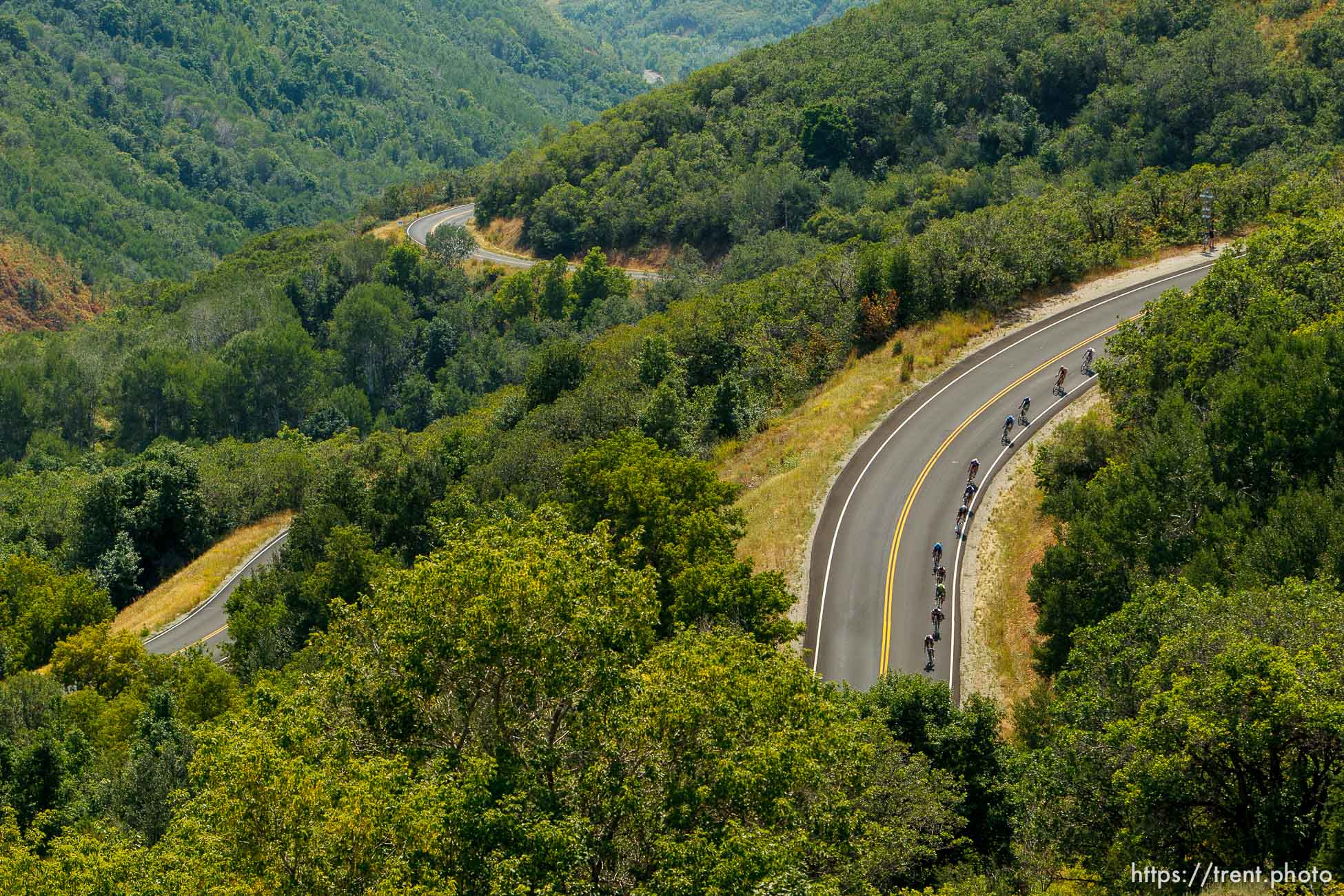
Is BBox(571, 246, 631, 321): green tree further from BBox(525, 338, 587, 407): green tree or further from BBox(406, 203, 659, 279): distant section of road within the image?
BBox(525, 338, 587, 407): green tree

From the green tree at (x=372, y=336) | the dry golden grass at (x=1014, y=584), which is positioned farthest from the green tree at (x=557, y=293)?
the dry golden grass at (x=1014, y=584)

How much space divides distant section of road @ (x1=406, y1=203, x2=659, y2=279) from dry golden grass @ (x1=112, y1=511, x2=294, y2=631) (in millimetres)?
60761

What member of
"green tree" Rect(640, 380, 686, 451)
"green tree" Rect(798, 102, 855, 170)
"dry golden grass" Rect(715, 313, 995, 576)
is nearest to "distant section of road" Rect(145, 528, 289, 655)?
"green tree" Rect(640, 380, 686, 451)

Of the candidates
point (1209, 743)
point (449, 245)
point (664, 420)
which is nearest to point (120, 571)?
point (664, 420)

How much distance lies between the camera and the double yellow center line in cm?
4509

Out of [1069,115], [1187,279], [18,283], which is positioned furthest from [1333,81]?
[18,283]

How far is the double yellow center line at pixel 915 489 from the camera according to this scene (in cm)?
4509

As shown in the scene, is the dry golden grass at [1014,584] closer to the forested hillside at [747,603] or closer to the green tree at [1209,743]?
the forested hillside at [747,603]

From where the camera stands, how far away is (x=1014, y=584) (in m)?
47.3

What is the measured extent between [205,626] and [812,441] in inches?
1573

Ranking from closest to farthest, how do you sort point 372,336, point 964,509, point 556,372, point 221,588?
1. point 964,509
2. point 556,372
3. point 221,588
4. point 372,336

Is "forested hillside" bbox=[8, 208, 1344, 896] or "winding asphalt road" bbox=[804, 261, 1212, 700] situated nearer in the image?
"forested hillside" bbox=[8, 208, 1344, 896]

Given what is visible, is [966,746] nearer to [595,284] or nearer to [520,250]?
[595,284]

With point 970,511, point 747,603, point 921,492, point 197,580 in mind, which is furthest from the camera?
point 197,580
